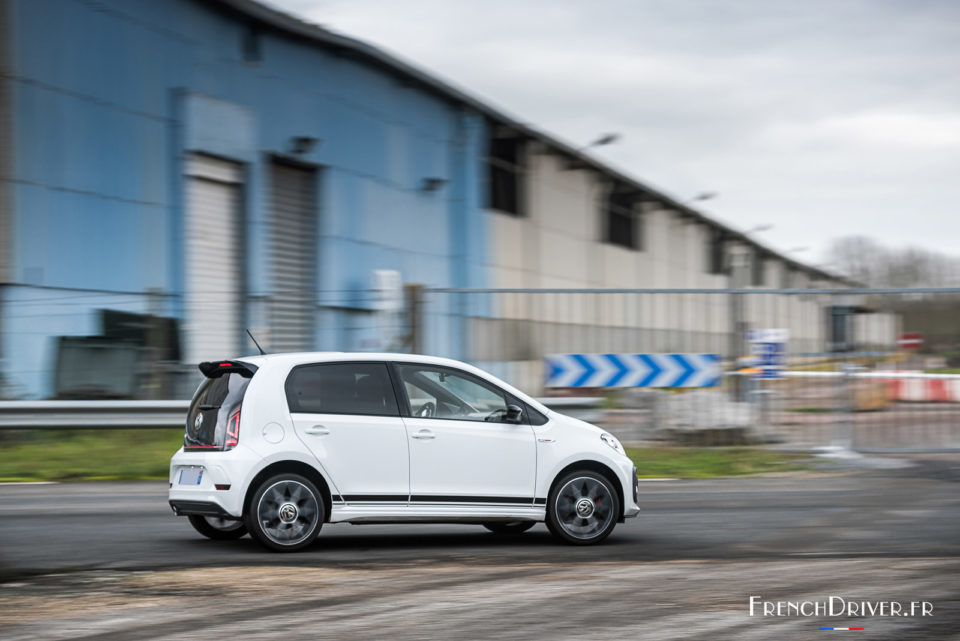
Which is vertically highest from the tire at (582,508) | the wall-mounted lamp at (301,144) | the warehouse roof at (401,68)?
the warehouse roof at (401,68)

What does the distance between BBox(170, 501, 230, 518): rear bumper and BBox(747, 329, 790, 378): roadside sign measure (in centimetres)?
1020

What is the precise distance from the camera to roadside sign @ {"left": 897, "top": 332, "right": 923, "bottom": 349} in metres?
17.1

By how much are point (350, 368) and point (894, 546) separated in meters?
4.06

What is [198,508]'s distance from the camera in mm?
8359

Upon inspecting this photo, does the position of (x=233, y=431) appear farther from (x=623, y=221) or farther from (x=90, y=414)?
(x=623, y=221)

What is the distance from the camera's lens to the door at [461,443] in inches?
342

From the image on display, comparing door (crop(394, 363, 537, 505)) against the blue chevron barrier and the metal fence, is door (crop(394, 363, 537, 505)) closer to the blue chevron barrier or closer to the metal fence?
the metal fence

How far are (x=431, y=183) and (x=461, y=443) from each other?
67.4ft

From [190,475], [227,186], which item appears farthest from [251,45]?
[190,475]

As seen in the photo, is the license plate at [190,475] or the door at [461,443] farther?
the door at [461,443]

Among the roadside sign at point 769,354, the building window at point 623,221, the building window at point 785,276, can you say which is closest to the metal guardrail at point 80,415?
the roadside sign at point 769,354

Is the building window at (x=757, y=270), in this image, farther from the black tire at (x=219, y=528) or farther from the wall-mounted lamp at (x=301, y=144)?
the black tire at (x=219, y=528)

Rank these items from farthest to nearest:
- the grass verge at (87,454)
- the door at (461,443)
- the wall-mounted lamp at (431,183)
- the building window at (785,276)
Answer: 1. the building window at (785,276)
2. the wall-mounted lamp at (431,183)
3. the grass verge at (87,454)
4. the door at (461,443)

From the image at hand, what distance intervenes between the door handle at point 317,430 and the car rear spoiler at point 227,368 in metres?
0.56
